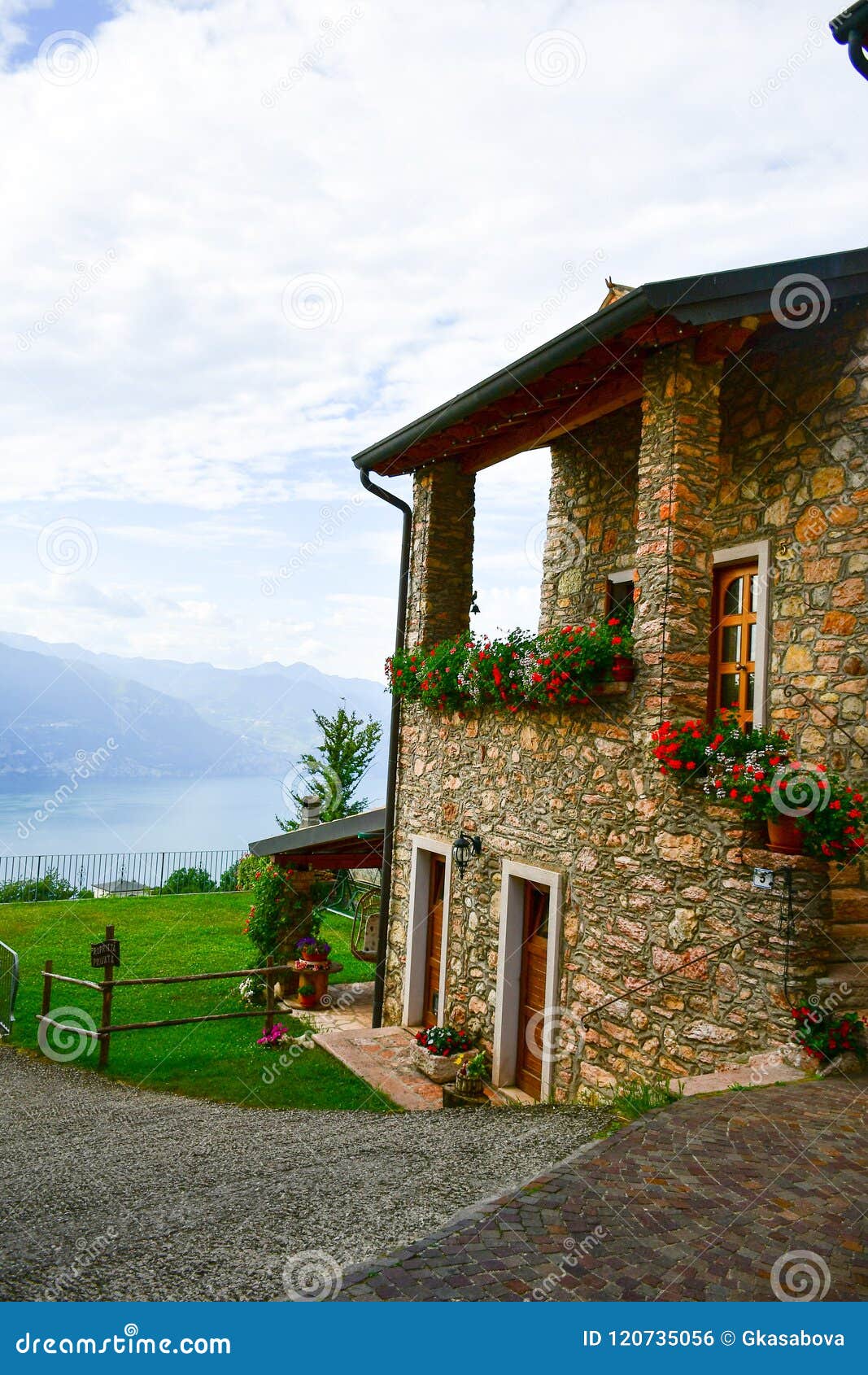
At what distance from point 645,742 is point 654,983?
1646mm

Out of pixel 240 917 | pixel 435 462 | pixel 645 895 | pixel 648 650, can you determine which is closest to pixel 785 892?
pixel 645 895

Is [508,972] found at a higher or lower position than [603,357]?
lower

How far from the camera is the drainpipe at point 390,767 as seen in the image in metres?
10.1

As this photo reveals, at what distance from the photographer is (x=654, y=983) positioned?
5.99 meters

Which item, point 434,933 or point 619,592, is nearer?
point 619,592

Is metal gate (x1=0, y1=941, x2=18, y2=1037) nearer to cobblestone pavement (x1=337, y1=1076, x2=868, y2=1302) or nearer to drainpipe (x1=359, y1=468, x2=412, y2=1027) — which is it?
drainpipe (x1=359, y1=468, x2=412, y2=1027)

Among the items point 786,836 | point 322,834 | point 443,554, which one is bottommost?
point 322,834
